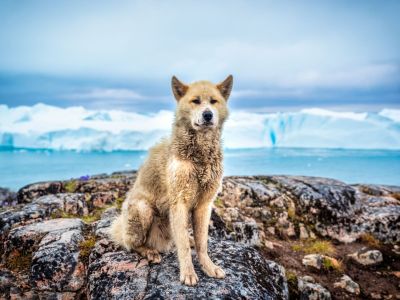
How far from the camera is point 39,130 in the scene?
78375 millimetres

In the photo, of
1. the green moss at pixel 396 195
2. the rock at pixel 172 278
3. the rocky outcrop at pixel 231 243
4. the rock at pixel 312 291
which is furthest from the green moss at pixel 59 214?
the green moss at pixel 396 195

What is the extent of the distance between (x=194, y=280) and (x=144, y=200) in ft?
4.43

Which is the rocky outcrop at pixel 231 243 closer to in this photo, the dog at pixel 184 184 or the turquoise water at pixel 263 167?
the dog at pixel 184 184

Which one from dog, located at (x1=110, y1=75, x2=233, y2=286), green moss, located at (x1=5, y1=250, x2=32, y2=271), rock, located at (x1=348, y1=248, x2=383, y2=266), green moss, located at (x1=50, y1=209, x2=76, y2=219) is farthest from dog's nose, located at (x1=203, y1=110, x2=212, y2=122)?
rock, located at (x1=348, y1=248, x2=383, y2=266)

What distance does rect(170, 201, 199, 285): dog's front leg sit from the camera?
4.05 metres

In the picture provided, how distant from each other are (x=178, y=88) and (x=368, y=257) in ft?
19.0

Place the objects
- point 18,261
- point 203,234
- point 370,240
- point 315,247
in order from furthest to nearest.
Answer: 1. point 370,240
2. point 315,247
3. point 18,261
4. point 203,234

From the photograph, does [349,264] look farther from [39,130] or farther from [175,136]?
[39,130]

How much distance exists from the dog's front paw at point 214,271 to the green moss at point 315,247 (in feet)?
12.6

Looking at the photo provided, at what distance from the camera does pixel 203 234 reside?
4.49 meters

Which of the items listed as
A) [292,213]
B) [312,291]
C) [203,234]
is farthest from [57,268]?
[292,213]

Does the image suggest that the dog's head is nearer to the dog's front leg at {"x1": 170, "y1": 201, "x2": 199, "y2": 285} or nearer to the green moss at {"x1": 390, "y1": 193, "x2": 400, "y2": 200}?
the dog's front leg at {"x1": 170, "y1": 201, "x2": 199, "y2": 285}

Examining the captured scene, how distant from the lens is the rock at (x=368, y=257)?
7371 mm

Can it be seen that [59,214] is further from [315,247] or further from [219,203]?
[315,247]
